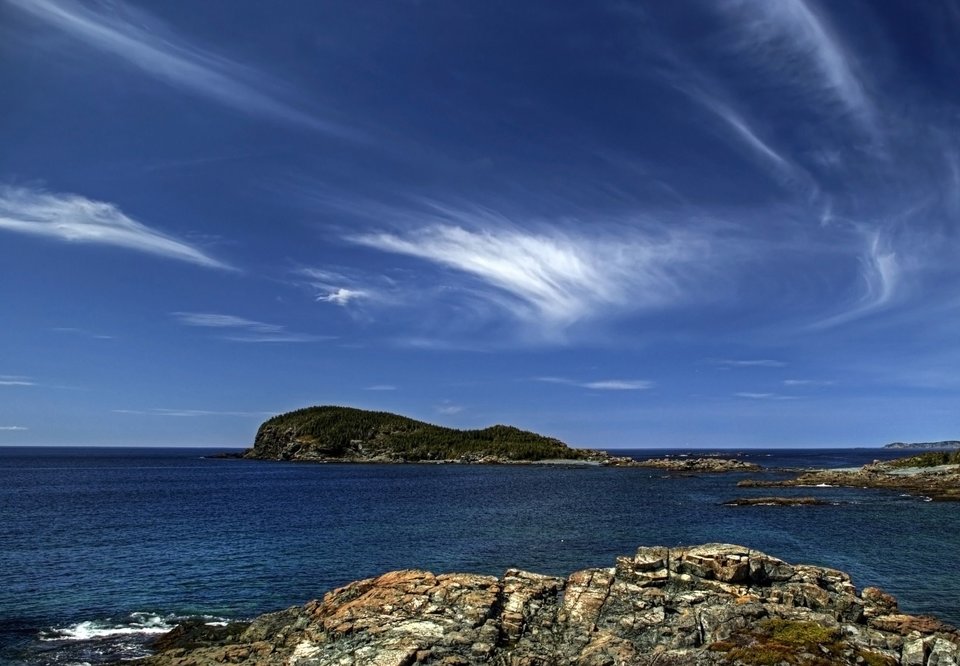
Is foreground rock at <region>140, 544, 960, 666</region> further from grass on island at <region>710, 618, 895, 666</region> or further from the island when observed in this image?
the island

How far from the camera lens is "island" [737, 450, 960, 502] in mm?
109938

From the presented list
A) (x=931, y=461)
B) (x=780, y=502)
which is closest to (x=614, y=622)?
(x=780, y=502)

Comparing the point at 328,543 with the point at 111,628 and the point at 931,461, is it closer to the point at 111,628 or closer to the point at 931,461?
the point at 111,628

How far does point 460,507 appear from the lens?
3688 inches

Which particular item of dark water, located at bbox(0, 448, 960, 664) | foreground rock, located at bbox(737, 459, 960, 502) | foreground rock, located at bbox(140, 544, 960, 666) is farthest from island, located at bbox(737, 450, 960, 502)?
foreground rock, located at bbox(140, 544, 960, 666)

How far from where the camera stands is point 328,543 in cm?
6291

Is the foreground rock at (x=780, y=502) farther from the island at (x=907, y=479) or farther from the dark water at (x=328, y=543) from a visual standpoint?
the island at (x=907, y=479)

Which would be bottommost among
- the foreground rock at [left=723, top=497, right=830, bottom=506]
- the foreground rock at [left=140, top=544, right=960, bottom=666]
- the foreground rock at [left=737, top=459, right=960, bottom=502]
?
the foreground rock at [left=723, top=497, right=830, bottom=506]

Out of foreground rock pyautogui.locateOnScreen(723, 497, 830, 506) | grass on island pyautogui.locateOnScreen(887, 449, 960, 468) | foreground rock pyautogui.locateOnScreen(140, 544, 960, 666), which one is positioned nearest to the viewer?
foreground rock pyautogui.locateOnScreen(140, 544, 960, 666)

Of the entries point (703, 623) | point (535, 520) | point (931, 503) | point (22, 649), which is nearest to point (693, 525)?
point (535, 520)

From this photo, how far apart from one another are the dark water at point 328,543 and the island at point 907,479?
9.57m

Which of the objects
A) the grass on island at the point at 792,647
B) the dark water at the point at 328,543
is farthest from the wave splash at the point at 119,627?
the grass on island at the point at 792,647

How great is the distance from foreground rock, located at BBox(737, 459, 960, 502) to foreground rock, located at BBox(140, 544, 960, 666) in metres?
93.3

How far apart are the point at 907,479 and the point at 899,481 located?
3975mm
